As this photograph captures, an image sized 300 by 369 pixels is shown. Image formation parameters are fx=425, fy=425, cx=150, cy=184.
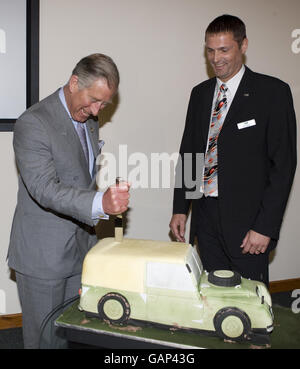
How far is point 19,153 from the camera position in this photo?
1.53m

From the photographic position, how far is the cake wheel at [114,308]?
1.27 meters

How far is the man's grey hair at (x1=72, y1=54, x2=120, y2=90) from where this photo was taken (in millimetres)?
1520

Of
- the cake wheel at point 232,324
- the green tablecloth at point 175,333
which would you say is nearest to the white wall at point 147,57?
the green tablecloth at point 175,333

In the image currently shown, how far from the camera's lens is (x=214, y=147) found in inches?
80.3

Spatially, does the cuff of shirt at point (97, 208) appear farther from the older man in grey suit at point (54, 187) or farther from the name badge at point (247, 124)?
the name badge at point (247, 124)

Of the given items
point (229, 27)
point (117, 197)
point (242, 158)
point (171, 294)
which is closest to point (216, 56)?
point (229, 27)

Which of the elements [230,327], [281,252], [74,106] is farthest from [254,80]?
[281,252]

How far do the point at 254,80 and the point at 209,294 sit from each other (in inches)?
46.0

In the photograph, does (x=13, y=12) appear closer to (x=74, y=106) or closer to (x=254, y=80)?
(x=74, y=106)

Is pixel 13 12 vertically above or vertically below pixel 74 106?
above

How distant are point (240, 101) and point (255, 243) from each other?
2.16 feet

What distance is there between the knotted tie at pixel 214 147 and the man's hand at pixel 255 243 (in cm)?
27

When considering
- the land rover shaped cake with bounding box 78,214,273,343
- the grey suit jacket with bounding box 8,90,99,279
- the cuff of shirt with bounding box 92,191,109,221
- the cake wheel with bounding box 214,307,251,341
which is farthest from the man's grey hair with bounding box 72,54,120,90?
the cake wheel with bounding box 214,307,251,341

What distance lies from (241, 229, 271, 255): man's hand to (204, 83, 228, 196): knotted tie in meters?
0.27
